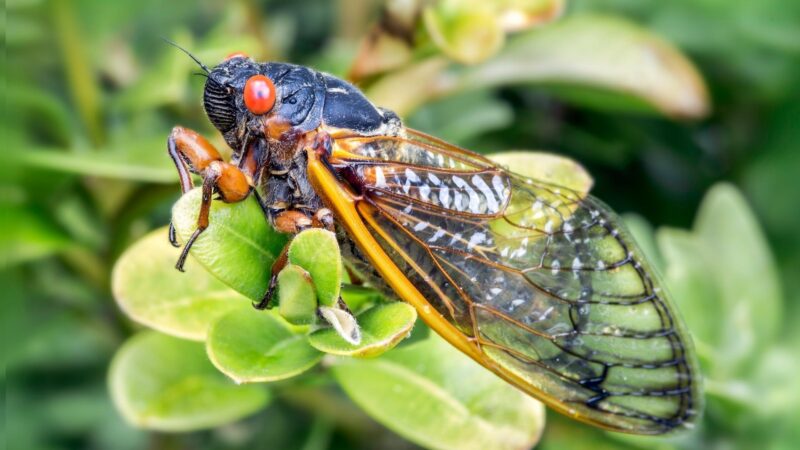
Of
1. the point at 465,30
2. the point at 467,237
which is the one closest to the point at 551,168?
the point at 467,237

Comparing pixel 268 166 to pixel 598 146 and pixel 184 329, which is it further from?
pixel 598 146

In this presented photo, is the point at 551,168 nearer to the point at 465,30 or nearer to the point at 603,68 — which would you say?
the point at 465,30

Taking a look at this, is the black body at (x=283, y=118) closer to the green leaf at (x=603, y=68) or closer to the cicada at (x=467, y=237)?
the cicada at (x=467, y=237)

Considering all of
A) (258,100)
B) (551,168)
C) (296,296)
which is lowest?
(296,296)

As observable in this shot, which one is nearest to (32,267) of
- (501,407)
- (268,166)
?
(268,166)

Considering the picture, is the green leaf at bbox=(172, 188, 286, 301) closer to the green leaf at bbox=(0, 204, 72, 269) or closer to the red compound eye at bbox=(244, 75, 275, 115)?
the red compound eye at bbox=(244, 75, 275, 115)

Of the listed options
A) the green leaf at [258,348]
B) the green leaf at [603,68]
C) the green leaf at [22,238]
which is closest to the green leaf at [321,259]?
the green leaf at [258,348]

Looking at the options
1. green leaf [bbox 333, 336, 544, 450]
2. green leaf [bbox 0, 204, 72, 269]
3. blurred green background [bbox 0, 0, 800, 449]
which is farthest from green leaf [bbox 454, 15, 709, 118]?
green leaf [bbox 0, 204, 72, 269]

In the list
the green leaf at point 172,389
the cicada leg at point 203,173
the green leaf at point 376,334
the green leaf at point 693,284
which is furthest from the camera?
the green leaf at point 693,284
